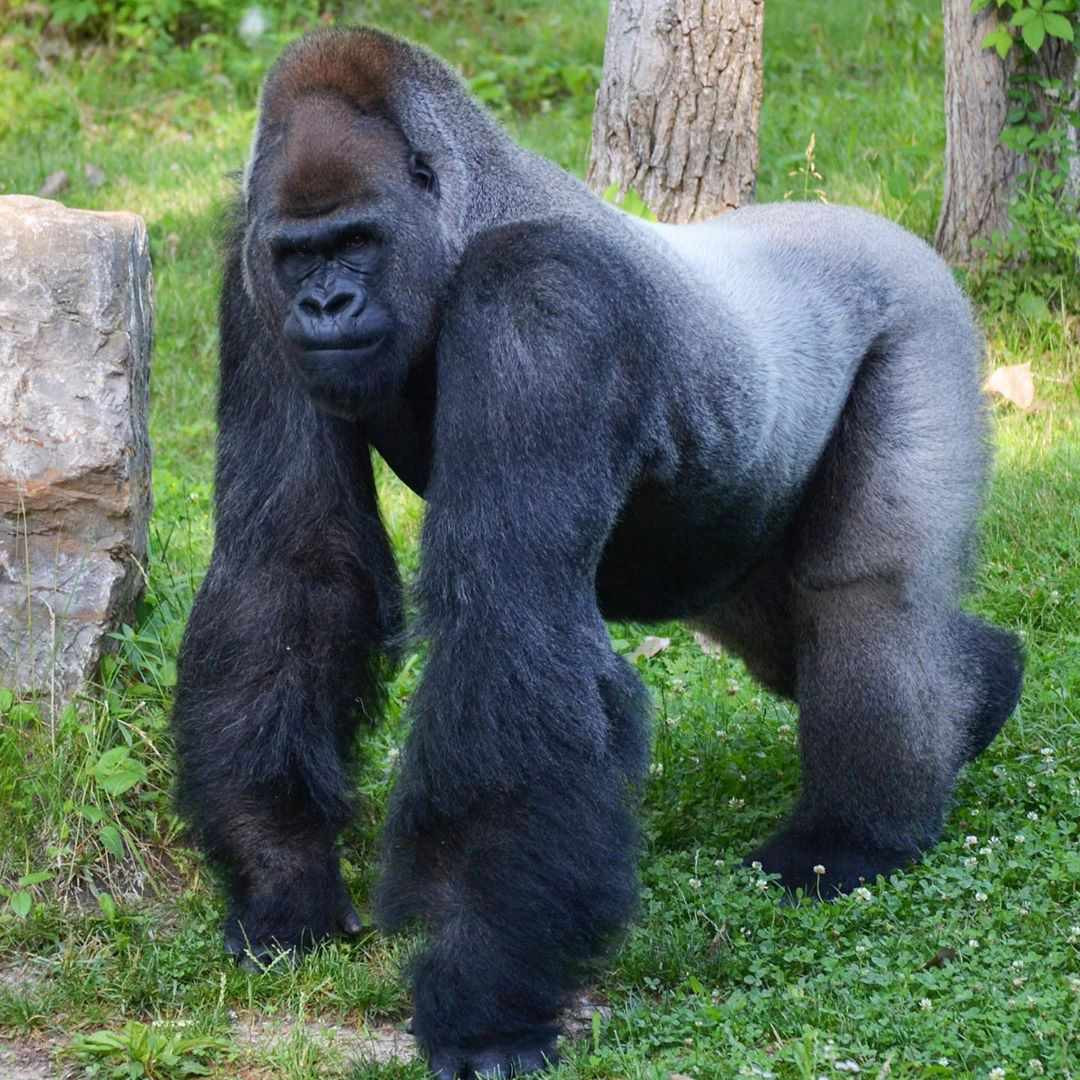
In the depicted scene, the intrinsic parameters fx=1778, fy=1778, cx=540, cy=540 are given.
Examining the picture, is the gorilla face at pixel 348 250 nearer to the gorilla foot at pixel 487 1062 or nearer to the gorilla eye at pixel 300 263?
the gorilla eye at pixel 300 263

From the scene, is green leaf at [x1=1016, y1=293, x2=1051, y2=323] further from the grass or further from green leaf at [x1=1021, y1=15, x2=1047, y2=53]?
green leaf at [x1=1021, y1=15, x2=1047, y2=53]

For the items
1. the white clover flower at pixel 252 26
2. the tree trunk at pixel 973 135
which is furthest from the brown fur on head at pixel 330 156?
the white clover flower at pixel 252 26

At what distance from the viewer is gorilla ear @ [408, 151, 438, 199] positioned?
117 inches

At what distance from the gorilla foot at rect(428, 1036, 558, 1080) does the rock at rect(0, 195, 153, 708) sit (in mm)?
1208

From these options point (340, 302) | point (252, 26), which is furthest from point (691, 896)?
point (252, 26)

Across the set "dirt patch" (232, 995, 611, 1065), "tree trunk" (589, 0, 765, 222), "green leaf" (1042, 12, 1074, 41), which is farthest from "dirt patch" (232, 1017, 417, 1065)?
"green leaf" (1042, 12, 1074, 41)

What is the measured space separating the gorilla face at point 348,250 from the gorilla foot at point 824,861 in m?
1.30

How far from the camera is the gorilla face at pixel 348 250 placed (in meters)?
2.85

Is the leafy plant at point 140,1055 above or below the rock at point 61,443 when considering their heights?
below

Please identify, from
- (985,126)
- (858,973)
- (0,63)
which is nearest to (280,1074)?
(858,973)

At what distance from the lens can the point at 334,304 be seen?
2.87m

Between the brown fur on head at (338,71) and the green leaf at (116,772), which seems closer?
the brown fur on head at (338,71)

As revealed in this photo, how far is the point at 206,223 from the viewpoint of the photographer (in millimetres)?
6895

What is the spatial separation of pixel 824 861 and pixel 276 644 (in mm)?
1191
